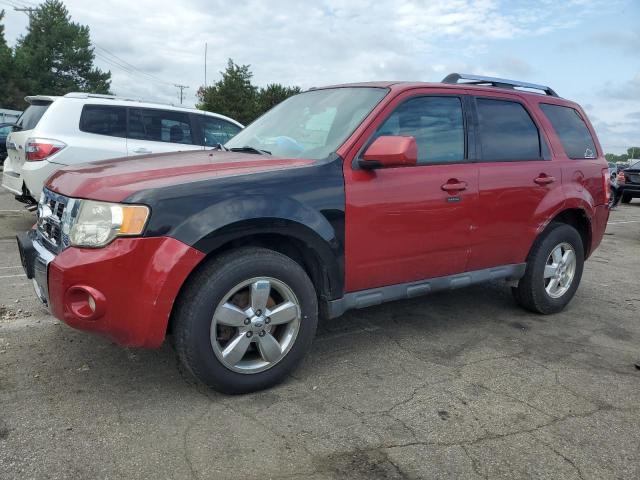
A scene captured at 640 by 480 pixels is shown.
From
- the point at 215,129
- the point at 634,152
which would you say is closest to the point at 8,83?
the point at 215,129

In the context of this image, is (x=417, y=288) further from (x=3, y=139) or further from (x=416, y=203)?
(x=3, y=139)

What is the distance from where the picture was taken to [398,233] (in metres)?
3.49

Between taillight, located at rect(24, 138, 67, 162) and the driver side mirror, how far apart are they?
512 cm

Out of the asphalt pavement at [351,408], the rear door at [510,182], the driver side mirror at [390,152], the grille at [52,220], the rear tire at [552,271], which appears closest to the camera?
the asphalt pavement at [351,408]

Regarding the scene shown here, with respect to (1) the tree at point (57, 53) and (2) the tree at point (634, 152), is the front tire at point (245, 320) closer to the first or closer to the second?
(1) the tree at point (57, 53)

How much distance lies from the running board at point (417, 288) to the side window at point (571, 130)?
1164 mm

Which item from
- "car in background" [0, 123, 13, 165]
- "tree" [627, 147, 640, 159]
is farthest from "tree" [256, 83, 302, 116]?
"tree" [627, 147, 640, 159]

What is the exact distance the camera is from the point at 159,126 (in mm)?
7844

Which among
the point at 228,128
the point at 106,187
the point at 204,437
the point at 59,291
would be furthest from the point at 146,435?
the point at 228,128

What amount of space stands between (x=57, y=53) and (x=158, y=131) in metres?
50.2

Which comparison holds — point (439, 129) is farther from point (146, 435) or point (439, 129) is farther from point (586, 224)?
point (146, 435)

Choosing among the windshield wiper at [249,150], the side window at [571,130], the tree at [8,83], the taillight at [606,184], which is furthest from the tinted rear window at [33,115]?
the tree at [8,83]

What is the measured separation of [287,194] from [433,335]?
1779 millimetres

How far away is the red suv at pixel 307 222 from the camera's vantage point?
270cm
